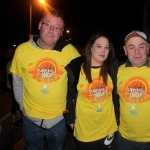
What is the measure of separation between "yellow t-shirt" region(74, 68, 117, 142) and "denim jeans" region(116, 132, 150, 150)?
0.57 feet

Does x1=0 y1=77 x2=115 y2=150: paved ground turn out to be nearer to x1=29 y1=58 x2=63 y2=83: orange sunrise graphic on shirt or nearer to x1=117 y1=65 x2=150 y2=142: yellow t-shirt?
x1=117 y1=65 x2=150 y2=142: yellow t-shirt

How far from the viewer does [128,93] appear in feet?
9.39

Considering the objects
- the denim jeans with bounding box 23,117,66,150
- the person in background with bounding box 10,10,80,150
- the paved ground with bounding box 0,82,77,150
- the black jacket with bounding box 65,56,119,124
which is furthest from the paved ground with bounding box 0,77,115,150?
the black jacket with bounding box 65,56,119,124

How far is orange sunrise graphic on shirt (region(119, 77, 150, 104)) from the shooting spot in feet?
9.17

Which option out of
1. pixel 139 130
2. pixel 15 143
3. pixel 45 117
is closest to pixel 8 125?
pixel 15 143

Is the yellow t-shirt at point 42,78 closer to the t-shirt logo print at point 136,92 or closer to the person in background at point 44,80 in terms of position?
the person in background at point 44,80

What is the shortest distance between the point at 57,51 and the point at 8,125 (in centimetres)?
379

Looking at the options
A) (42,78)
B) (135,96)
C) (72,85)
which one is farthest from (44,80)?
(135,96)

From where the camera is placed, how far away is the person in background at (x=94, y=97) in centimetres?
295

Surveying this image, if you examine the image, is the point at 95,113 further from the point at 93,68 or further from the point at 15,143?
the point at 15,143

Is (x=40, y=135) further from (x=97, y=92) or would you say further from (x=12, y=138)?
(x=12, y=138)

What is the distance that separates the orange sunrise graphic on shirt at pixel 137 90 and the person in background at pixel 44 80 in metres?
0.89

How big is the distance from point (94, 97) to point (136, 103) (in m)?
0.54

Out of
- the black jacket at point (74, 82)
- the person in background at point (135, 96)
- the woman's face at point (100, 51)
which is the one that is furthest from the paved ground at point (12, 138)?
the woman's face at point (100, 51)
